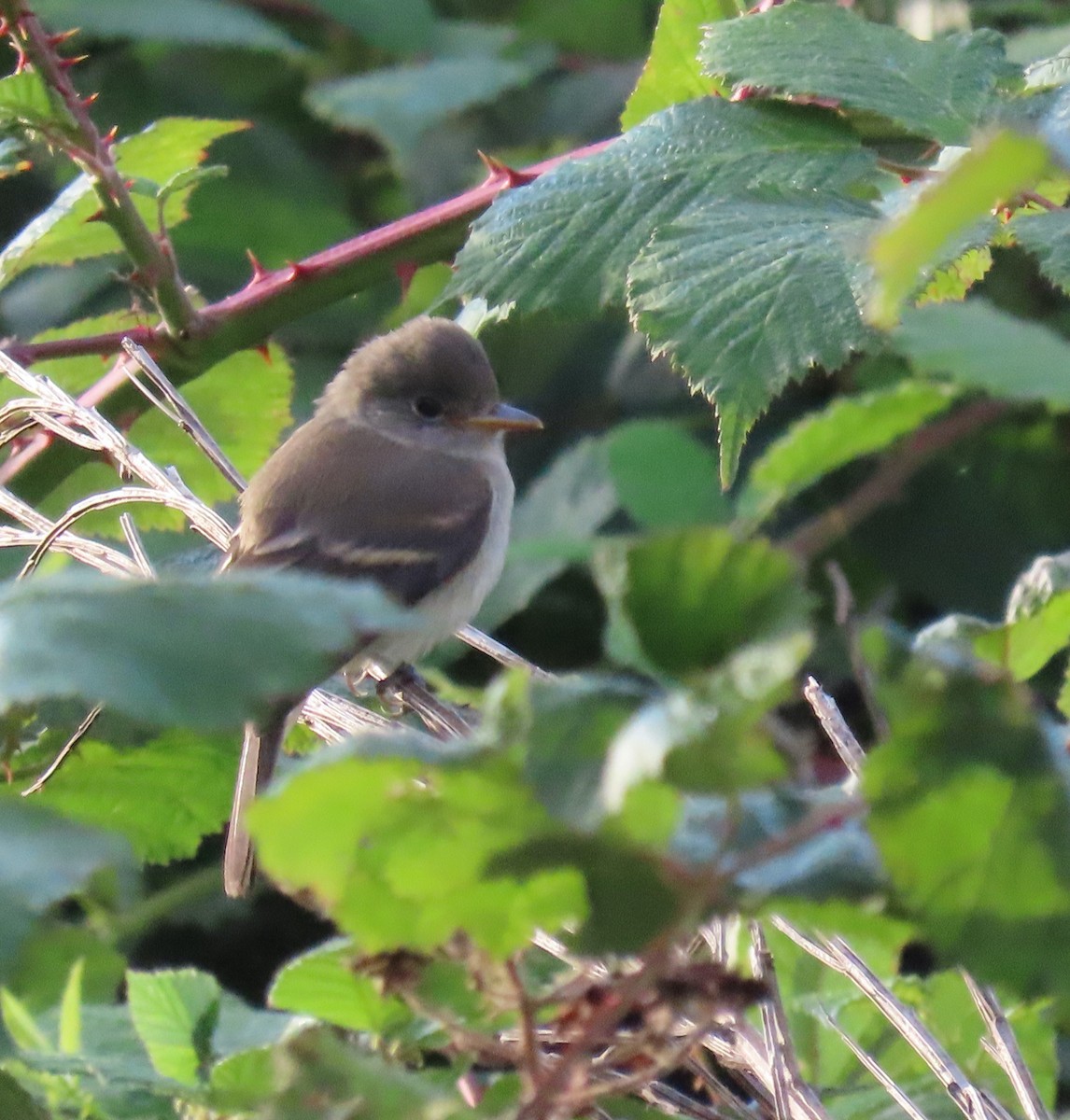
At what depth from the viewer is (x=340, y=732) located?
131 centimetres

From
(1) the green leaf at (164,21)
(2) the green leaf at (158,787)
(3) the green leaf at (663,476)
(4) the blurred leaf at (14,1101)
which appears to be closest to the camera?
(4) the blurred leaf at (14,1101)

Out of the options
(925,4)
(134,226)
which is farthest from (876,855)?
(925,4)

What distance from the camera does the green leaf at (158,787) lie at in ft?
4.27

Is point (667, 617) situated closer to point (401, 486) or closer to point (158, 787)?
point (158, 787)

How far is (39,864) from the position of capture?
0.56m

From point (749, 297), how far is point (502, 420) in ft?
4.96

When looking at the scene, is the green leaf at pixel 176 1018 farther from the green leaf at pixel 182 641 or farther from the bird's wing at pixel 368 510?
the bird's wing at pixel 368 510

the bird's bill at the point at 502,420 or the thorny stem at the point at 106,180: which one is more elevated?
the thorny stem at the point at 106,180

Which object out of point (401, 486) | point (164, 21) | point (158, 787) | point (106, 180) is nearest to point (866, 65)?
point (106, 180)

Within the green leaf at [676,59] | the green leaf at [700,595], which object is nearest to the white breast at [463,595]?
the green leaf at [676,59]

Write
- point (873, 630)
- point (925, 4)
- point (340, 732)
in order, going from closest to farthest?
point (873, 630) → point (340, 732) → point (925, 4)

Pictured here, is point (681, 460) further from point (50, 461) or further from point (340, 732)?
point (340, 732)

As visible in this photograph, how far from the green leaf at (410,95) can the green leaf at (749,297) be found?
7.23ft

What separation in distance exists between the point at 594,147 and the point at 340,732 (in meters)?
0.59
